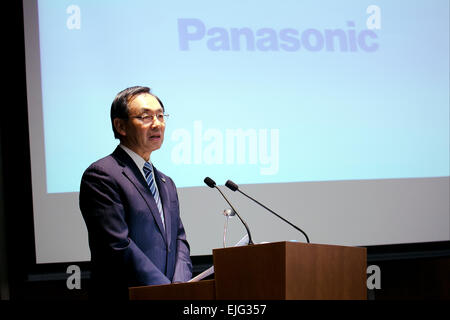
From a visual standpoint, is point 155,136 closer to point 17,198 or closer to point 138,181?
point 138,181

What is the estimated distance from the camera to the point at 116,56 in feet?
12.4

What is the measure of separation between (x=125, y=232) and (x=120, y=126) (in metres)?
0.50

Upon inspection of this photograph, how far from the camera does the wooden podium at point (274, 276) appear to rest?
1.98 m

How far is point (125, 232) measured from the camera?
250 centimetres

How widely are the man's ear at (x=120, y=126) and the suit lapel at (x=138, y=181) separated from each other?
0.08 metres

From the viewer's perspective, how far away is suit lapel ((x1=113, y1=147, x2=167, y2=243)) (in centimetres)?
263

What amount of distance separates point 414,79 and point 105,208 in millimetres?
2559

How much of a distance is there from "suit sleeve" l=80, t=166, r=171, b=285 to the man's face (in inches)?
8.7

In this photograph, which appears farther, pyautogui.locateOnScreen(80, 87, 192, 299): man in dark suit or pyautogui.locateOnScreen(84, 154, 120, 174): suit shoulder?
pyautogui.locateOnScreen(84, 154, 120, 174): suit shoulder

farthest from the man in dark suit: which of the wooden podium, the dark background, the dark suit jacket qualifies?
the dark background

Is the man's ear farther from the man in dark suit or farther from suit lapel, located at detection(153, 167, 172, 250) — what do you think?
suit lapel, located at detection(153, 167, 172, 250)

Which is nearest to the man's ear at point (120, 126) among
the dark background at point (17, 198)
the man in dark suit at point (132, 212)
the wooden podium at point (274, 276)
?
the man in dark suit at point (132, 212)

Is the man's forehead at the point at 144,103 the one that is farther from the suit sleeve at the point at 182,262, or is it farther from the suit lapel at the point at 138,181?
the suit sleeve at the point at 182,262

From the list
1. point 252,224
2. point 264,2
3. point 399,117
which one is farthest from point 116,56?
point 399,117
